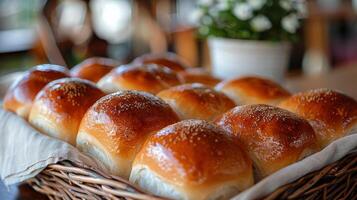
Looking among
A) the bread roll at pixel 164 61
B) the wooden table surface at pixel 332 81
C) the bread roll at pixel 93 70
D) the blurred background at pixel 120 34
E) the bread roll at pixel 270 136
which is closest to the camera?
the bread roll at pixel 270 136

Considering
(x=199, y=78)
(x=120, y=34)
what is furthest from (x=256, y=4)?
(x=120, y=34)

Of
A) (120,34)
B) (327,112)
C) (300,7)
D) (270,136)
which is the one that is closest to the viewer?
(270,136)

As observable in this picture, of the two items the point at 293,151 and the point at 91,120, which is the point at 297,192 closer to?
the point at 293,151

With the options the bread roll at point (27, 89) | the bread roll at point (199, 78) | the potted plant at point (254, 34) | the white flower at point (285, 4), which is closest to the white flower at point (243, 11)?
the potted plant at point (254, 34)

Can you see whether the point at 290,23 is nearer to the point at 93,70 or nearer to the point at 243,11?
the point at 243,11

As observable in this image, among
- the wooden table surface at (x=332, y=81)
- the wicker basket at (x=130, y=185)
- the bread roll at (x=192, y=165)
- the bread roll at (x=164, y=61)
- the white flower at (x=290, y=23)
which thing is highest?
the white flower at (x=290, y=23)

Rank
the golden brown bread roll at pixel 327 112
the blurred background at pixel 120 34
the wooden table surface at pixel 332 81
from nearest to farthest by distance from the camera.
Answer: the golden brown bread roll at pixel 327 112 → the wooden table surface at pixel 332 81 → the blurred background at pixel 120 34

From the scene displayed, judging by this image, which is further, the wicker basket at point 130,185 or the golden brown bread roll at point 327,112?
the golden brown bread roll at point 327,112

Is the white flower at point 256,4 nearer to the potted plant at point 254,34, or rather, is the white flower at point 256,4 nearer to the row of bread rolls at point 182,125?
the potted plant at point 254,34
